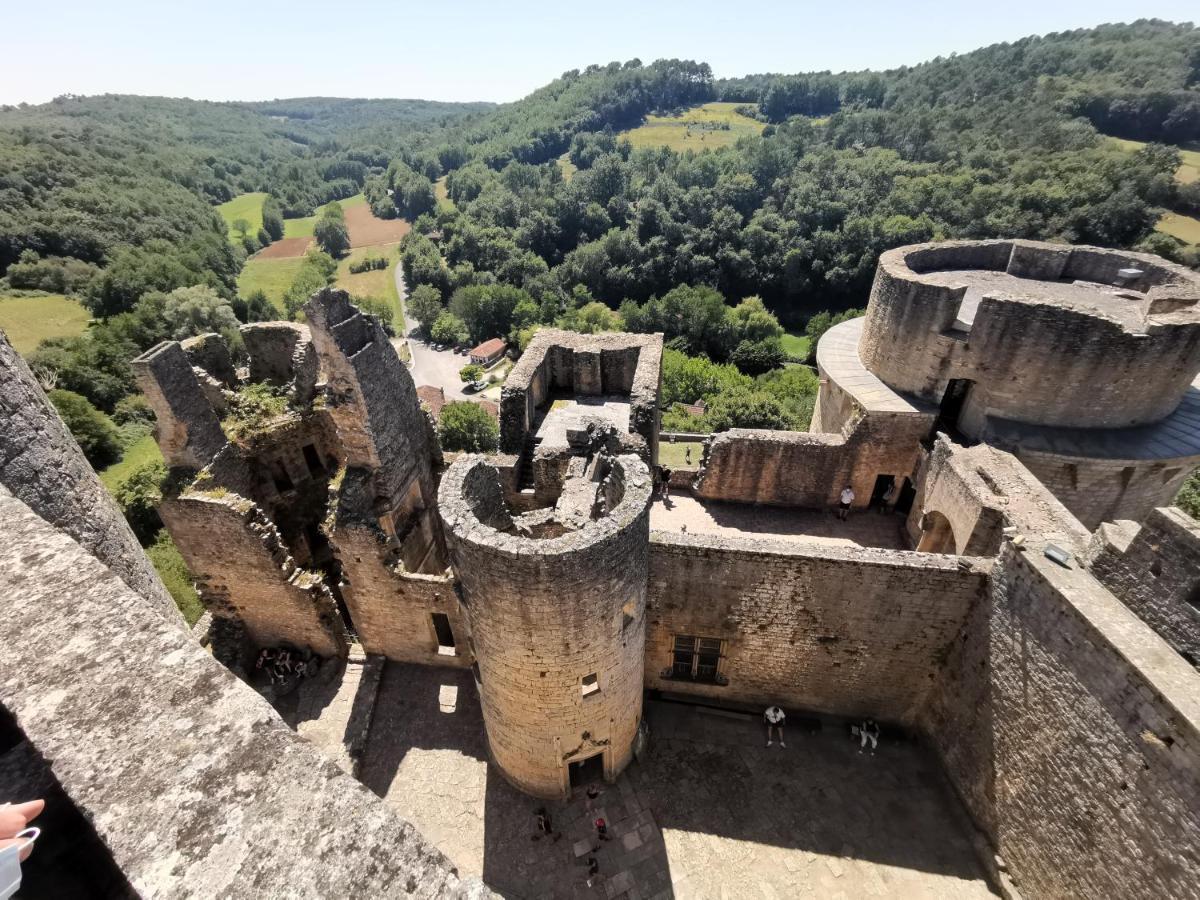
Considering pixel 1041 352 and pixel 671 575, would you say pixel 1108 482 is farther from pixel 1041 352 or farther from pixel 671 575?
pixel 671 575

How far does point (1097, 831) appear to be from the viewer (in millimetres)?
8945

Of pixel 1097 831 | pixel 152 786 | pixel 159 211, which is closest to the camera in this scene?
pixel 152 786

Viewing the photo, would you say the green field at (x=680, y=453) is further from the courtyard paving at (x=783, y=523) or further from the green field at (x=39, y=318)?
the green field at (x=39, y=318)

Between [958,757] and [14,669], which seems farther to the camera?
[958,757]

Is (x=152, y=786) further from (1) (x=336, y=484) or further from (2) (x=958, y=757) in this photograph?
(2) (x=958, y=757)

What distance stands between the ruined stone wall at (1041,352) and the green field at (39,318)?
6140 cm

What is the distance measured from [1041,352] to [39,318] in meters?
75.1

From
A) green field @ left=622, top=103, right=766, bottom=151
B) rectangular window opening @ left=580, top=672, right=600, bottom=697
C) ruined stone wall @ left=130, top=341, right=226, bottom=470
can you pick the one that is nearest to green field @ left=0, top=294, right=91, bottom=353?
ruined stone wall @ left=130, top=341, right=226, bottom=470

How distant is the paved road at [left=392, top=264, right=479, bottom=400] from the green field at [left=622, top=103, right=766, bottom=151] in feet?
241

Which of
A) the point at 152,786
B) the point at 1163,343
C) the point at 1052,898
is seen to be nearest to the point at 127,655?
the point at 152,786

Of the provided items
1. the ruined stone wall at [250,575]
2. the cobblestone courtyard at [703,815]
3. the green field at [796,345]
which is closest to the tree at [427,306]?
the green field at [796,345]

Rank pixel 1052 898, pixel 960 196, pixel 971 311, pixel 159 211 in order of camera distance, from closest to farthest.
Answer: pixel 1052 898, pixel 971 311, pixel 960 196, pixel 159 211

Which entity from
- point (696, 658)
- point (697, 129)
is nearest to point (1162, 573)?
point (696, 658)

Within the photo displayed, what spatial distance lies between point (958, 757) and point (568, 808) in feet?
27.9
